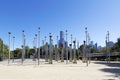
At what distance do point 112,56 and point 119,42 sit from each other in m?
33.0

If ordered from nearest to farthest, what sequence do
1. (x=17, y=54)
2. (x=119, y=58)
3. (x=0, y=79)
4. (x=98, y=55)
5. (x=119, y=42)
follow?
(x=0, y=79), (x=119, y=42), (x=119, y=58), (x=98, y=55), (x=17, y=54)

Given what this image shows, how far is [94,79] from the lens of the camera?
71.3ft

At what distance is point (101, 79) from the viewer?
21.8m

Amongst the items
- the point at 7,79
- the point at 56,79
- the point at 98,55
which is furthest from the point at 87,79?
the point at 98,55

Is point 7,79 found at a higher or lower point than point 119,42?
lower

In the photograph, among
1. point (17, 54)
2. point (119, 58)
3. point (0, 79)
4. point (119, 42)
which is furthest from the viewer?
point (17, 54)

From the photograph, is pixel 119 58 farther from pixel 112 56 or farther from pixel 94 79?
pixel 94 79

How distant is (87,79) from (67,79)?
1549 millimetres

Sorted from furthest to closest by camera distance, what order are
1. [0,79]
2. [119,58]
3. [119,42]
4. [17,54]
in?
[17,54]
[119,58]
[119,42]
[0,79]

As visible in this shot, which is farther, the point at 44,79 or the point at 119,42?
the point at 119,42

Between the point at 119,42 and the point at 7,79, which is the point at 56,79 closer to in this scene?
the point at 7,79

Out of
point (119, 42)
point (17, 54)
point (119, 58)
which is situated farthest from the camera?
point (17, 54)

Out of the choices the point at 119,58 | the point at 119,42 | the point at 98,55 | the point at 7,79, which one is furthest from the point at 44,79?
the point at 98,55

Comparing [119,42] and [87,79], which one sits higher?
[119,42]
